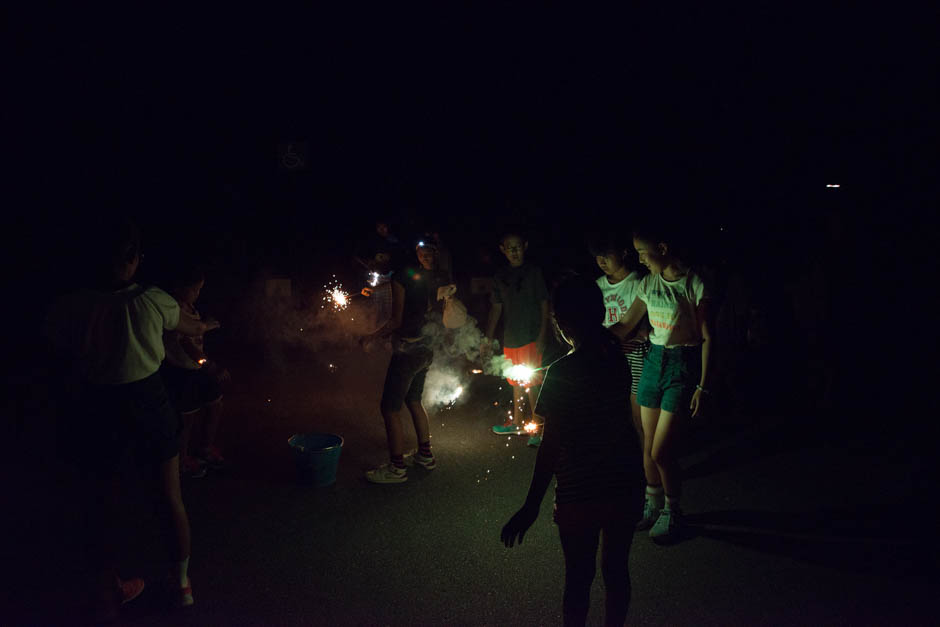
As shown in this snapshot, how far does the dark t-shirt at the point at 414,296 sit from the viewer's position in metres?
5.45

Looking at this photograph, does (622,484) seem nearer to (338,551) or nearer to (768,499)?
(338,551)

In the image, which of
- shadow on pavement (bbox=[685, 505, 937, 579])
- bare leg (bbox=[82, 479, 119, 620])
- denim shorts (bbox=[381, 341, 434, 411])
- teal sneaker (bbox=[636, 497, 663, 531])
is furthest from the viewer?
denim shorts (bbox=[381, 341, 434, 411])

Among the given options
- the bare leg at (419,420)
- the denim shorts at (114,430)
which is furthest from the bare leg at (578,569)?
the bare leg at (419,420)

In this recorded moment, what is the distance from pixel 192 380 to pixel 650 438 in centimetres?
392

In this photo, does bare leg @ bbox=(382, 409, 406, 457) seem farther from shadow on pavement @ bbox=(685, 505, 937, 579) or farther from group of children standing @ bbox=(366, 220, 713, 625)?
shadow on pavement @ bbox=(685, 505, 937, 579)

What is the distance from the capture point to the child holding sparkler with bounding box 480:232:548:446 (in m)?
6.44

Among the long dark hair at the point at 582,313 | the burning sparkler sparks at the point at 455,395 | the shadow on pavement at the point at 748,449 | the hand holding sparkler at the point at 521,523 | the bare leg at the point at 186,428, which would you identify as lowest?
the shadow on pavement at the point at 748,449

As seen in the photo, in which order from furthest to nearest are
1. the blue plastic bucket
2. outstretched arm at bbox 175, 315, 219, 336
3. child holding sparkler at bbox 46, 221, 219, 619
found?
the blue plastic bucket < outstretched arm at bbox 175, 315, 219, 336 < child holding sparkler at bbox 46, 221, 219, 619

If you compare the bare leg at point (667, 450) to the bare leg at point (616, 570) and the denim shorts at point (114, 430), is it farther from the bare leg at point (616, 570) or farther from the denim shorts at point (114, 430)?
the denim shorts at point (114, 430)

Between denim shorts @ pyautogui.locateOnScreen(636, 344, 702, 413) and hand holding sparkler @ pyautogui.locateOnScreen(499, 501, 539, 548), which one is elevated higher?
denim shorts @ pyautogui.locateOnScreen(636, 344, 702, 413)

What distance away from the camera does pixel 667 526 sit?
4.52m

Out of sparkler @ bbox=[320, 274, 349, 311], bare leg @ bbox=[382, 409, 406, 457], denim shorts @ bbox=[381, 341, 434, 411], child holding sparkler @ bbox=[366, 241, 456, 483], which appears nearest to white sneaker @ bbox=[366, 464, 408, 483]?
child holding sparkler @ bbox=[366, 241, 456, 483]

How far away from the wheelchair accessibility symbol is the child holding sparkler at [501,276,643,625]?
16417 mm

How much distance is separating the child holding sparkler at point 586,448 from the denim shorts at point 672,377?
67.2 inches
